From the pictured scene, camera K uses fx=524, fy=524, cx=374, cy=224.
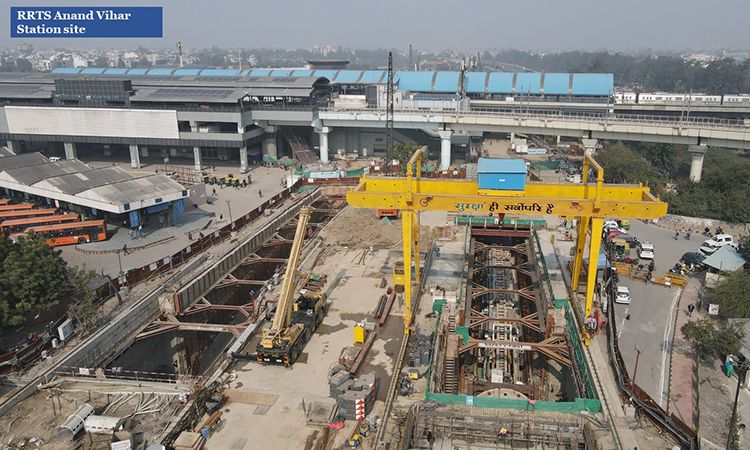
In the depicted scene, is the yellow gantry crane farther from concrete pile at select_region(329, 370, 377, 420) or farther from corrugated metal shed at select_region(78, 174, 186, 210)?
corrugated metal shed at select_region(78, 174, 186, 210)

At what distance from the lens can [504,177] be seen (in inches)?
918

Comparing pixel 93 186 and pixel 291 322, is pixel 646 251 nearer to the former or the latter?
pixel 291 322

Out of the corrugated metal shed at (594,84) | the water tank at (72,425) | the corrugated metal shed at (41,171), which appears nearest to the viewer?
the water tank at (72,425)

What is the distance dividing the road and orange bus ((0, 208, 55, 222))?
41973 millimetres

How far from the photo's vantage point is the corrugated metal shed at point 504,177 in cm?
2311

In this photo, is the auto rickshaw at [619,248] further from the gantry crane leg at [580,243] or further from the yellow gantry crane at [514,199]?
the yellow gantry crane at [514,199]

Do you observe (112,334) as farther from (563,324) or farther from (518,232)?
(518,232)

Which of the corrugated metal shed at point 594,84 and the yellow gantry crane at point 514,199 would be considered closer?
the yellow gantry crane at point 514,199

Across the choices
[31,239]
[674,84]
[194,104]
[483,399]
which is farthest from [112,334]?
[674,84]

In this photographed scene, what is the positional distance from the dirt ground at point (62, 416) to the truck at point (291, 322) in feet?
13.5

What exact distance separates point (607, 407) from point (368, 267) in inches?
668

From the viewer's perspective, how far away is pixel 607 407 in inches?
757

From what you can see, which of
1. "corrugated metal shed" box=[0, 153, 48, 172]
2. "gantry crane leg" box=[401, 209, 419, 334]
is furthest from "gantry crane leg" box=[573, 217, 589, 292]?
"corrugated metal shed" box=[0, 153, 48, 172]

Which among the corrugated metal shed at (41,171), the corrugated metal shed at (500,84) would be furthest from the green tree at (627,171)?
the corrugated metal shed at (41,171)
